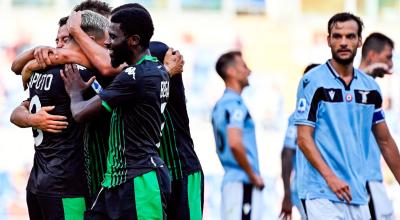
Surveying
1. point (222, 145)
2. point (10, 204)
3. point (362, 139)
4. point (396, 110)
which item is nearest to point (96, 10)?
point (362, 139)

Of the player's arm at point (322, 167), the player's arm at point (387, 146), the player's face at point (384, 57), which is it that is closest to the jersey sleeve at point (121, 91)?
the player's arm at point (322, 167)

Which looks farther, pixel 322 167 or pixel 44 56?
pixel 322 167

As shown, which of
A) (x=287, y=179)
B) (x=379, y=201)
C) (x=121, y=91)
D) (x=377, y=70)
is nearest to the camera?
(x=121, y=91)

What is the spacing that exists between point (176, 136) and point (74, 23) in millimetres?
1207

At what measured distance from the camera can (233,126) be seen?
37.7ft

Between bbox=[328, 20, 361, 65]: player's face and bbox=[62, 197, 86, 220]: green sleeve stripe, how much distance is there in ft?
7.47

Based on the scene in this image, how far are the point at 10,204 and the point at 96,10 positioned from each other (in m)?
11.2

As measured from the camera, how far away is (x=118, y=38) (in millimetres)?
6664

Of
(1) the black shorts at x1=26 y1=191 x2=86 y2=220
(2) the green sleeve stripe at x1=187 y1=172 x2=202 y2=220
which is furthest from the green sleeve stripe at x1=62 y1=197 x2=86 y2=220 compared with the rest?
(2) the green sleeve stripe at x1=187 y1=172 x2=202 y2=220

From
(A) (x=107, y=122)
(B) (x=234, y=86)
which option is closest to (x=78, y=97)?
(A) (x=107, y=122)

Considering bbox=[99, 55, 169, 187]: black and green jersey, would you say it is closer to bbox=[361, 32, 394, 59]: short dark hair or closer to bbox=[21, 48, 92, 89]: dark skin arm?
bbox=[21, 48, 92, 89]: dark skin arm

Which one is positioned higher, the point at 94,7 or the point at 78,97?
the point at 94,7

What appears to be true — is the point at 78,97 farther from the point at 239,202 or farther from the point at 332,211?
the point at 239,202

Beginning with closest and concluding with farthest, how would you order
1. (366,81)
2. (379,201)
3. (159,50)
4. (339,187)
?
(159,50) < (339,187) < (366,81) < (379,201)
